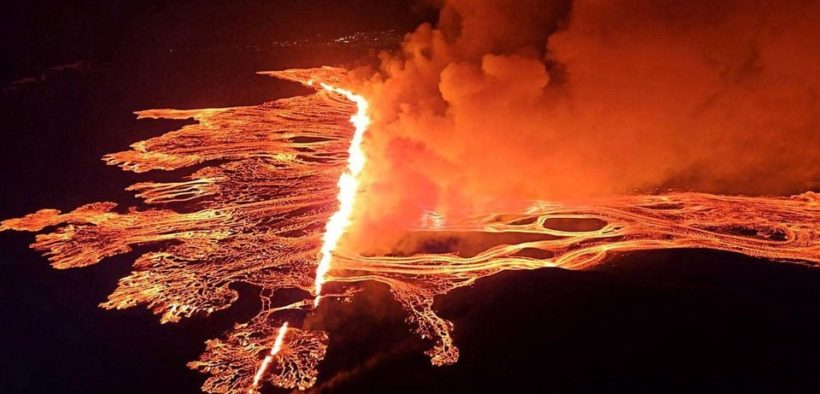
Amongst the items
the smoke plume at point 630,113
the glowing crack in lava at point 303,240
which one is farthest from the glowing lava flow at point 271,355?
the smoke plume at point 630,113

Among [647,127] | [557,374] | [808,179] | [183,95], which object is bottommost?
[557,374]

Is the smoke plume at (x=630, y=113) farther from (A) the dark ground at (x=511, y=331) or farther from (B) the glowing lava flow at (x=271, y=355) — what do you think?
(B) the glowing lava flow at (x=271, y=355)

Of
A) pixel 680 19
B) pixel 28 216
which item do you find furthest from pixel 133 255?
pixel 680 19

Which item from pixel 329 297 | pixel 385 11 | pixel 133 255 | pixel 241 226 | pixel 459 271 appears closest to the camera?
pixel 329 297

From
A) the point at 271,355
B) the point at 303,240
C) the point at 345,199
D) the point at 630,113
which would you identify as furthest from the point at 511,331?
the point at 630,113

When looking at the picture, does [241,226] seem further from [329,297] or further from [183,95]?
[183,95]

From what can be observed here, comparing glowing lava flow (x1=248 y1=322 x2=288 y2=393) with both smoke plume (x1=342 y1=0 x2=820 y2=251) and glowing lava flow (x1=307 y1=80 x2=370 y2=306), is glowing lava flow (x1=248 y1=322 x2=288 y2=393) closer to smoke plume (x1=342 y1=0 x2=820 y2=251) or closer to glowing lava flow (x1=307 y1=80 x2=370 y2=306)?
glowing lava flow (x1=307 y1=80 x2=370 y2=306)

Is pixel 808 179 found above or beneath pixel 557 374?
above
